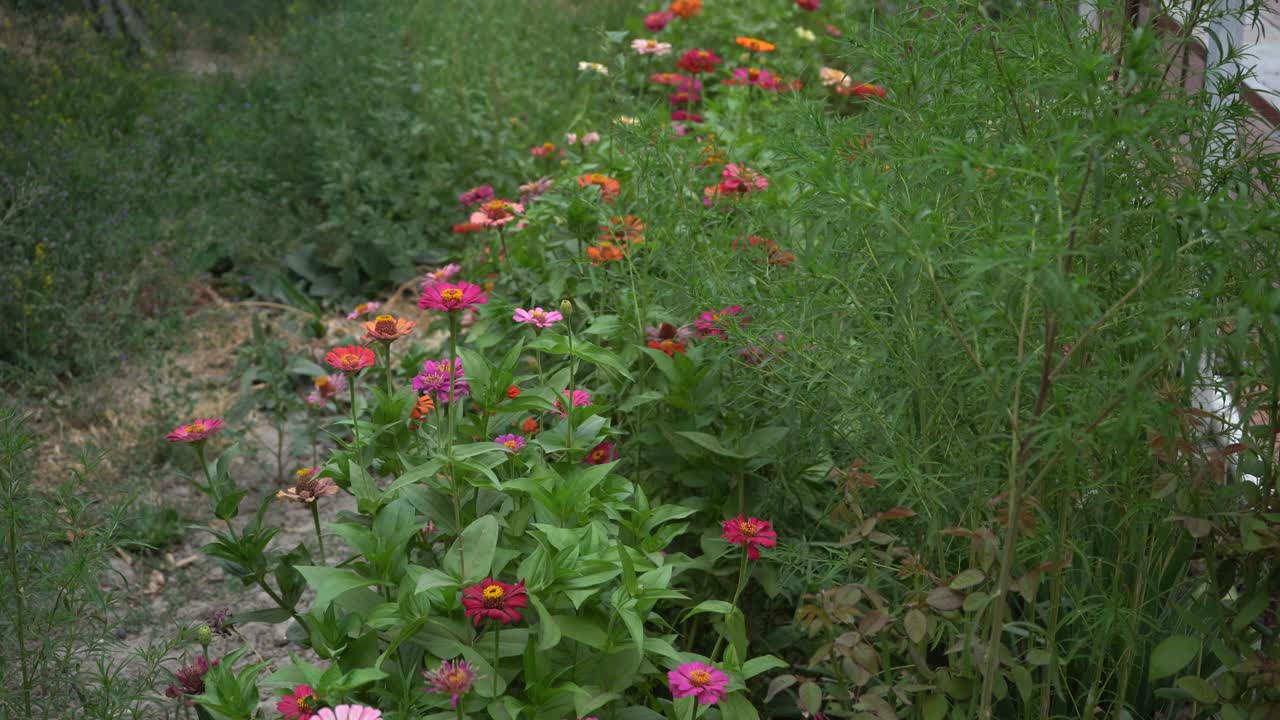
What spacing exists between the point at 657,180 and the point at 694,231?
213mm

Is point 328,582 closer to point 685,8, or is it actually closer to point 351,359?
→ point 351,359

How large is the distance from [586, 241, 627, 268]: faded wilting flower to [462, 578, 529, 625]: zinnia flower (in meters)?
1.10

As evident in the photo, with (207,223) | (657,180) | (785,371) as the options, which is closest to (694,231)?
(657,180)

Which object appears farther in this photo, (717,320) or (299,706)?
(717,320)

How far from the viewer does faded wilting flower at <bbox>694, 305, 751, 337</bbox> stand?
203 cm

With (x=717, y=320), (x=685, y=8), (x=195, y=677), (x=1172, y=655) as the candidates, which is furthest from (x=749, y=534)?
(x=685, y=8)

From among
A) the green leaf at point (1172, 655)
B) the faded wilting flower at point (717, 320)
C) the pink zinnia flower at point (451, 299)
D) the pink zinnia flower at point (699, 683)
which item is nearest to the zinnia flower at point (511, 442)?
the pink zinnia flower at point (451, 299)

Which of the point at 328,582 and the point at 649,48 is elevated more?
the point at 649,48

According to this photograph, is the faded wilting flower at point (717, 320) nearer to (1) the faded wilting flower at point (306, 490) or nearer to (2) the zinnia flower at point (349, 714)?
(1) the faded wilting flower at point (306, 490)

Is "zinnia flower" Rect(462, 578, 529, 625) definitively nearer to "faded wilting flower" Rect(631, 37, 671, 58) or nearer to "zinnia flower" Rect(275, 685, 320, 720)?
"zinnia flower" Rect(275, 685, 320, 720)

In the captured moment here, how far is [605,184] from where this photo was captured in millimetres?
2715

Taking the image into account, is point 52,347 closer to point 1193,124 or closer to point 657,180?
point 657,180

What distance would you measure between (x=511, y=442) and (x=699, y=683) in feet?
1.88

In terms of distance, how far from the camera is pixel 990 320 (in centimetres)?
160
